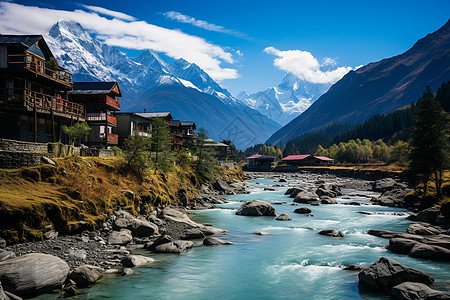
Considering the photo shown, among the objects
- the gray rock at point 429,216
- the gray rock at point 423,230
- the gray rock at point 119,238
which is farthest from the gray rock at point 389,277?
the gray rock at point 429,216

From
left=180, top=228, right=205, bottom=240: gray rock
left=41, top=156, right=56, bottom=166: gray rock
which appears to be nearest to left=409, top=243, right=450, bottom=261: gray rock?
left=180, top=228, right=205, bottom=240: gray rock

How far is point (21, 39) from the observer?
120 feet

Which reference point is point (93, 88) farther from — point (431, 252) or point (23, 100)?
Result: point (431, 252)

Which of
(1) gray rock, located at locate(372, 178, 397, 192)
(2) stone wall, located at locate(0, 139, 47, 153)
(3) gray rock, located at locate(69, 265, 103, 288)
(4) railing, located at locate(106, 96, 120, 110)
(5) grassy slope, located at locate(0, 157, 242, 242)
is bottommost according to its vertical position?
(1) gray rock, located at locate(372, 178, 397, 192)

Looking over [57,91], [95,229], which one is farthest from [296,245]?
[57,91]

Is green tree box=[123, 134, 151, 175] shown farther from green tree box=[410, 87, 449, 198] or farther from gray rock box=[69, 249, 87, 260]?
green tree box=[410, 87, 449, 198]

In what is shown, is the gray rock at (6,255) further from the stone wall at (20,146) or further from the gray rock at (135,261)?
the stone wall at (20,146)

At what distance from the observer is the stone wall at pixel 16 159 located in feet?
72.3

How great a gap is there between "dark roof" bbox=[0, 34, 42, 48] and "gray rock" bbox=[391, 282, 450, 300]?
42.1 metres

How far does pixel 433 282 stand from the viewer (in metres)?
14.6

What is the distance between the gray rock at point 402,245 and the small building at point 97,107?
42.2 meters

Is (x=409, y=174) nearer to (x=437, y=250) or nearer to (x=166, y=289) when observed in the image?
(x=437, y=250)

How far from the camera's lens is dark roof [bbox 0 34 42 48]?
113ft

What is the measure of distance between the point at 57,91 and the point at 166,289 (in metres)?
37.5
